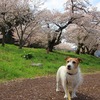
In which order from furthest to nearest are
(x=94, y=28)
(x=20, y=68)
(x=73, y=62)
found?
(x=94, y=28) → (x=20, y=68) → (x=73, y=62)

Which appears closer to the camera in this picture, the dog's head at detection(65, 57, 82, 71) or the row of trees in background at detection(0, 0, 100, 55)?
the dog's head at detection(65, 57, 82, 71)

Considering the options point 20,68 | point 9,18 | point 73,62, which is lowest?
point 20,68

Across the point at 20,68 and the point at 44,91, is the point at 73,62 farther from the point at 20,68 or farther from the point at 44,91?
the point at 20,68

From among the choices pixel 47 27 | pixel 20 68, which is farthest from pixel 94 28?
pixel 20 68

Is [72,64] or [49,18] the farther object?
[49,18]

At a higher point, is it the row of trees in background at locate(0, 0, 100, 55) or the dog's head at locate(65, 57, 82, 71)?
the row of trees in background at locate(0, 0, 100, 55)

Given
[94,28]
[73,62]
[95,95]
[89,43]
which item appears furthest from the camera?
[89,43]

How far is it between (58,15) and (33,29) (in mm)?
5418

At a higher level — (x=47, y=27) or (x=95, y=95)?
(x=47, y=27)

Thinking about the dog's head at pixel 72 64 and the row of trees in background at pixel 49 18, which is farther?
the row of trees in background at pixel 49 18

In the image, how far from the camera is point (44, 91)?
12.2 meters

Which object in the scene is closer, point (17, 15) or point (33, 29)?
point (17, 15)

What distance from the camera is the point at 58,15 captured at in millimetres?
43656

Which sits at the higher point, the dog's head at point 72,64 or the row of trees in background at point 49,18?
the row of trees in background at point 49,18
